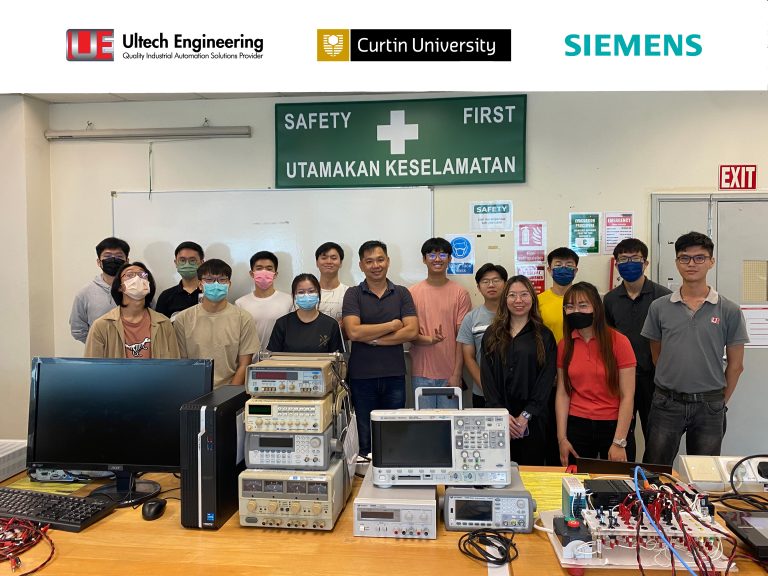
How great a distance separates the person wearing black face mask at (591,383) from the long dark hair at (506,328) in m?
0.12

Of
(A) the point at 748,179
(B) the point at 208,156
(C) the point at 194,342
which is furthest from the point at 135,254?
(A) the point at 748,179

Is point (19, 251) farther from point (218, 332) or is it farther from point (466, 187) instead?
point (466, 187)

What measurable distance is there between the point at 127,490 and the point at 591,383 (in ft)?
6.95

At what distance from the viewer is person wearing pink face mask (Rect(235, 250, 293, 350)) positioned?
365cm

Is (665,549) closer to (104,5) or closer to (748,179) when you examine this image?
(104,5)

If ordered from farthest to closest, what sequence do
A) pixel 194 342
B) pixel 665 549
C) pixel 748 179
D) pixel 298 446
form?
pixel 748 179, pixel 194 342, pixel 298 446, pixel 665 549

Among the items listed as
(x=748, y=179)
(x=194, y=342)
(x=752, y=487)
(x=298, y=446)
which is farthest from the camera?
(x=748, y=179)

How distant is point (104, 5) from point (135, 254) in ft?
9.58

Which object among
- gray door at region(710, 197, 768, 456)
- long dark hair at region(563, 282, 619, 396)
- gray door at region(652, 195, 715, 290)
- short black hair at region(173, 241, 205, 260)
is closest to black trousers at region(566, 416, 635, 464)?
long dark hair at region(563, 282, 619, 396)

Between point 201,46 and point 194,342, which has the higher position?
point 201,46

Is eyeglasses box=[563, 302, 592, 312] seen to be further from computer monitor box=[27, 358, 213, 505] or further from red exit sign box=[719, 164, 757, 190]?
red exit sign box=[719, 164, 757, 190]

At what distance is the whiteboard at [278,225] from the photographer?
13.1 feet

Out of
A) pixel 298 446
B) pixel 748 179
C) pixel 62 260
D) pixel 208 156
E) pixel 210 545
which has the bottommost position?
pixel 210 545

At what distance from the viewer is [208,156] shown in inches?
163
